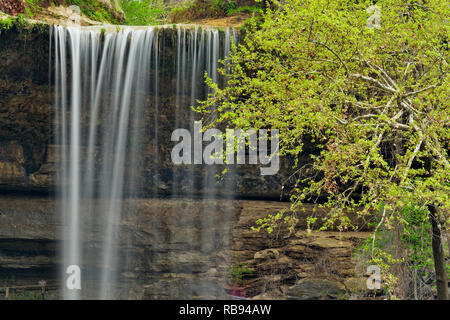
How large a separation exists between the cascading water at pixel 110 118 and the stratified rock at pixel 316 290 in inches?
193

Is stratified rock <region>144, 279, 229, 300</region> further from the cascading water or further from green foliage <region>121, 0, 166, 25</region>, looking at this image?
green foliage <region>121, 0, 166, 25</region>

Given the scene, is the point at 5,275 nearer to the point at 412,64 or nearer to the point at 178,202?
the point at 178,202

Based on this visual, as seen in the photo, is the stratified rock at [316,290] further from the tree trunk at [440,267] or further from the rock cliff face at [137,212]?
the rock cliff face at [137,212]

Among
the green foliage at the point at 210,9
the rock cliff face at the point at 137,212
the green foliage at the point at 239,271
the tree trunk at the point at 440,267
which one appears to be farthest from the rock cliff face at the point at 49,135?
the tree trunk at the point at 440,267

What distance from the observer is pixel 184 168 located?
631 inches

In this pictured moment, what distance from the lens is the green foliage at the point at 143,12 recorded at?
2709 centimetres

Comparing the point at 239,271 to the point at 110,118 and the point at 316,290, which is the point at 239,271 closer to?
the point at 316,290

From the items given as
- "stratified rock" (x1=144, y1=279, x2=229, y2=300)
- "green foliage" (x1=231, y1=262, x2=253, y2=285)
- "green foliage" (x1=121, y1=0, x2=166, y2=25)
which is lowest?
"stratified rock" (x1=144, y1=279, x2=229, y2=300)

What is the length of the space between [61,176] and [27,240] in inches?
99.8

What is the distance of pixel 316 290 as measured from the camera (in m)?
11.5

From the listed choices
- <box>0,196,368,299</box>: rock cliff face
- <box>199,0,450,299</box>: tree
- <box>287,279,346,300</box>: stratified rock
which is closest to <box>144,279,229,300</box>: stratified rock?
<box>0,196,368,299</box>: rock cliff face

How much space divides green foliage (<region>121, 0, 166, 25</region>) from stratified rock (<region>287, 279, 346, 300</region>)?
19.8m

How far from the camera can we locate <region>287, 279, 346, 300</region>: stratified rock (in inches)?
446

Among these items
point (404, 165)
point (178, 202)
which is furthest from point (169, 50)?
point (404, 165)
